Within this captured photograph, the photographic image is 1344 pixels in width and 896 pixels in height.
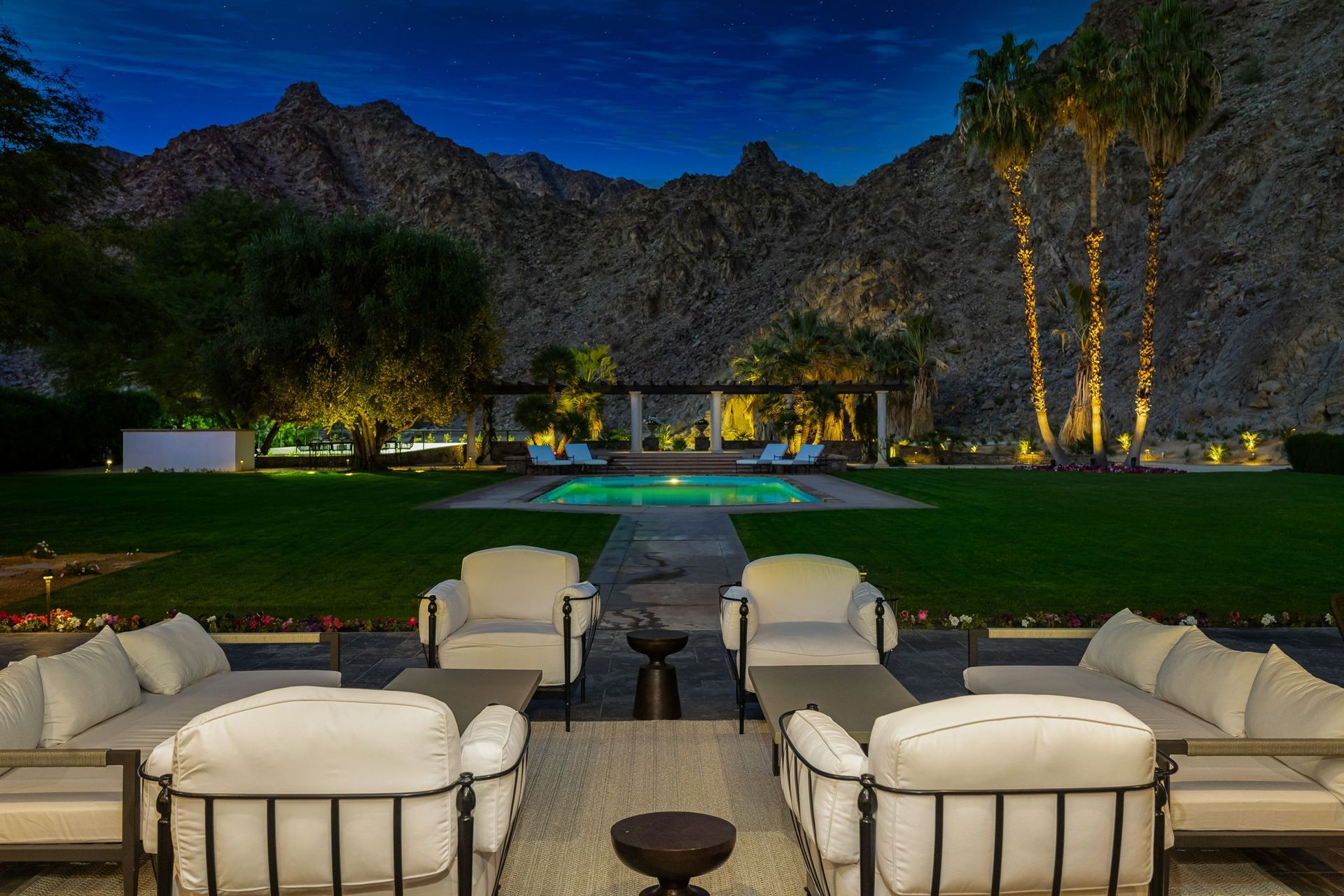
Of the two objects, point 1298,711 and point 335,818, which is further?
point 1298,711

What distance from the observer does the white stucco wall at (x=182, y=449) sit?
29078 mm

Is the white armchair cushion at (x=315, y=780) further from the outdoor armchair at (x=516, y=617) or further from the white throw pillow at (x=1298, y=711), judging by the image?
the white throw pillow at (x=1298, y=711)

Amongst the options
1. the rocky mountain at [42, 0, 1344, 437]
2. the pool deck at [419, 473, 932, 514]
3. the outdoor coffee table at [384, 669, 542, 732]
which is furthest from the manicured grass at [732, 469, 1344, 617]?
the rocky mountain at [42, 0, 1344, 437]

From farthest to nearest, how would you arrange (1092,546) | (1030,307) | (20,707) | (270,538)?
(1030,307) → (270,538) → (1092,546) → (20,707)

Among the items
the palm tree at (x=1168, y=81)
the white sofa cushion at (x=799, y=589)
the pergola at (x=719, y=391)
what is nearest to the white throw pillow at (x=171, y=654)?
the white sofa cushion at (x=799, y=589)

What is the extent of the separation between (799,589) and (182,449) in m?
28.1

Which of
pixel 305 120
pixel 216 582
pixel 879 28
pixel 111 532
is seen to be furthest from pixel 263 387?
pixel 305 120

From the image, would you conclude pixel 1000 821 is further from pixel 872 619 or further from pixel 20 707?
pixel 20 707

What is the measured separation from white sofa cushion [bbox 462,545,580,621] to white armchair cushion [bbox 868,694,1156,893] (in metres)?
3.44

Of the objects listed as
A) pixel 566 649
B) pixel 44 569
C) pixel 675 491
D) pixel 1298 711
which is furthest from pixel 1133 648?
pixel 675 491

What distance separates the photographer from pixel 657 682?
16.9 feet

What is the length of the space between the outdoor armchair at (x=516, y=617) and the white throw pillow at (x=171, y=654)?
1.04 m

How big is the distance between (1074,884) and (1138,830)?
0.72 feet

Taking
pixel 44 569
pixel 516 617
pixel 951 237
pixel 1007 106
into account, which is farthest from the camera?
pixel 951 237
